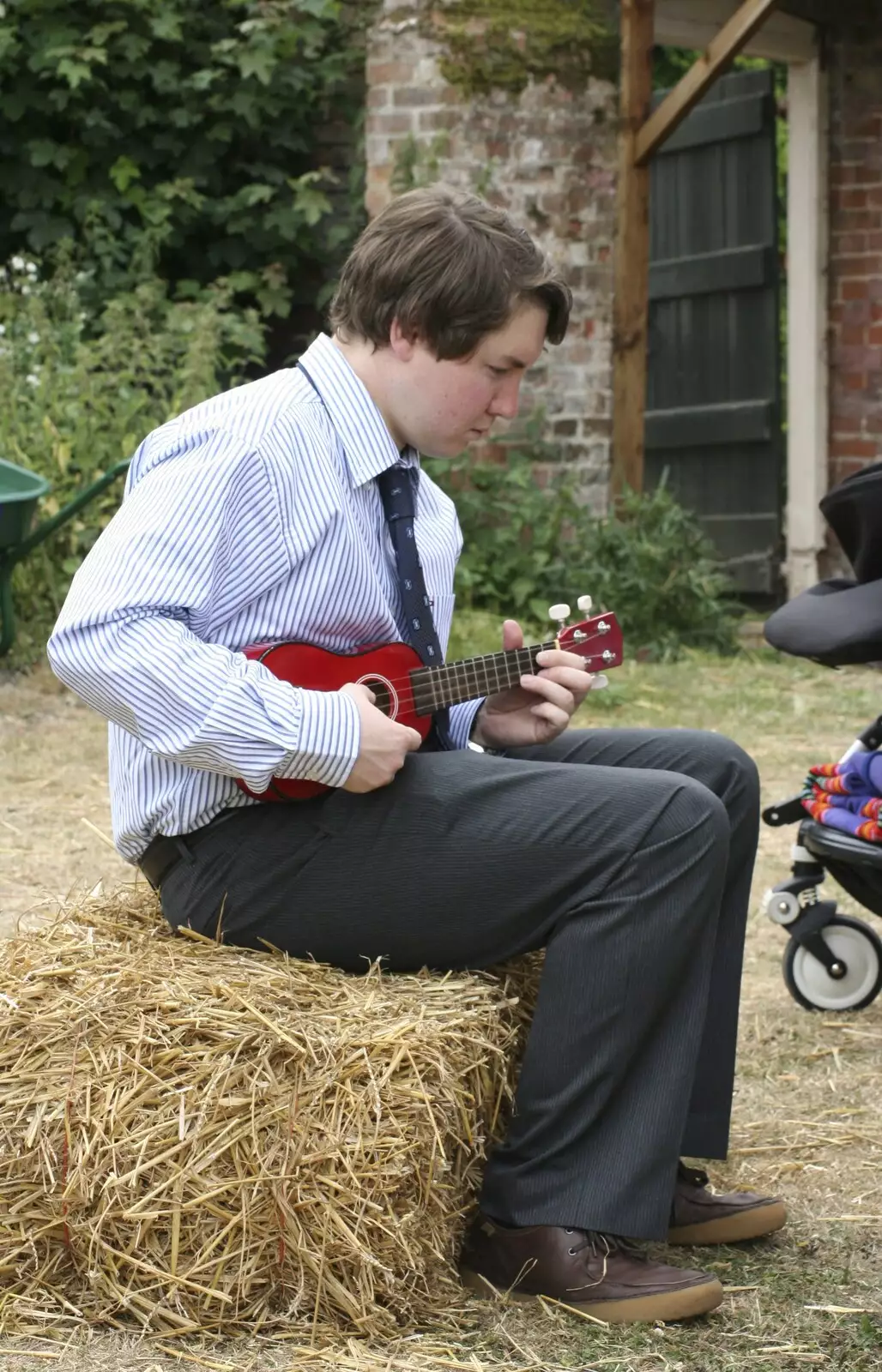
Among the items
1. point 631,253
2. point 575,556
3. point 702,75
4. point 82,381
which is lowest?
point 575,556

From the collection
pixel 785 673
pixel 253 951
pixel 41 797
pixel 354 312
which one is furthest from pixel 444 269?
pixel 785 673

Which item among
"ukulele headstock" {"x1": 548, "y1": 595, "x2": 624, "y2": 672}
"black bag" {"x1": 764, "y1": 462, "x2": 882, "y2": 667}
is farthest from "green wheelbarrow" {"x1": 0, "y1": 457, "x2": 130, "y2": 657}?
"ukulele headstock" {"x1": 548, "y1": 595, "x2": 624, "y2": 672}

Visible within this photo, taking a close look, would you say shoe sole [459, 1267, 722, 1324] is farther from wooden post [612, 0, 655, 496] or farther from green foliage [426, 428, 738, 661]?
wooden post [612, 0, 655, 496]

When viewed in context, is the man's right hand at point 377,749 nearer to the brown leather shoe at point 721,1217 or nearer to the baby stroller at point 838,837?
the brown leather shoe at point 721,1217

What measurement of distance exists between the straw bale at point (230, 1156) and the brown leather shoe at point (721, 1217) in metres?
0.46

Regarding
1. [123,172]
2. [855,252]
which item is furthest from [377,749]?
[855,252]

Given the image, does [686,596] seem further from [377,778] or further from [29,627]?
[377,778]

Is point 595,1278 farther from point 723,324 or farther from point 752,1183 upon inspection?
point 723,324

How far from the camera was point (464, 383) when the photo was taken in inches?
94.2

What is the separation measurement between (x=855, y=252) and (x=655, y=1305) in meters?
7.05

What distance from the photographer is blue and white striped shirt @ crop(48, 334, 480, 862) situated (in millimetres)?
2158

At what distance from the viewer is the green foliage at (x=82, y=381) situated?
6.78 m

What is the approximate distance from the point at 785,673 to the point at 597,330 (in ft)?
5.52

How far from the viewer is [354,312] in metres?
2.44
